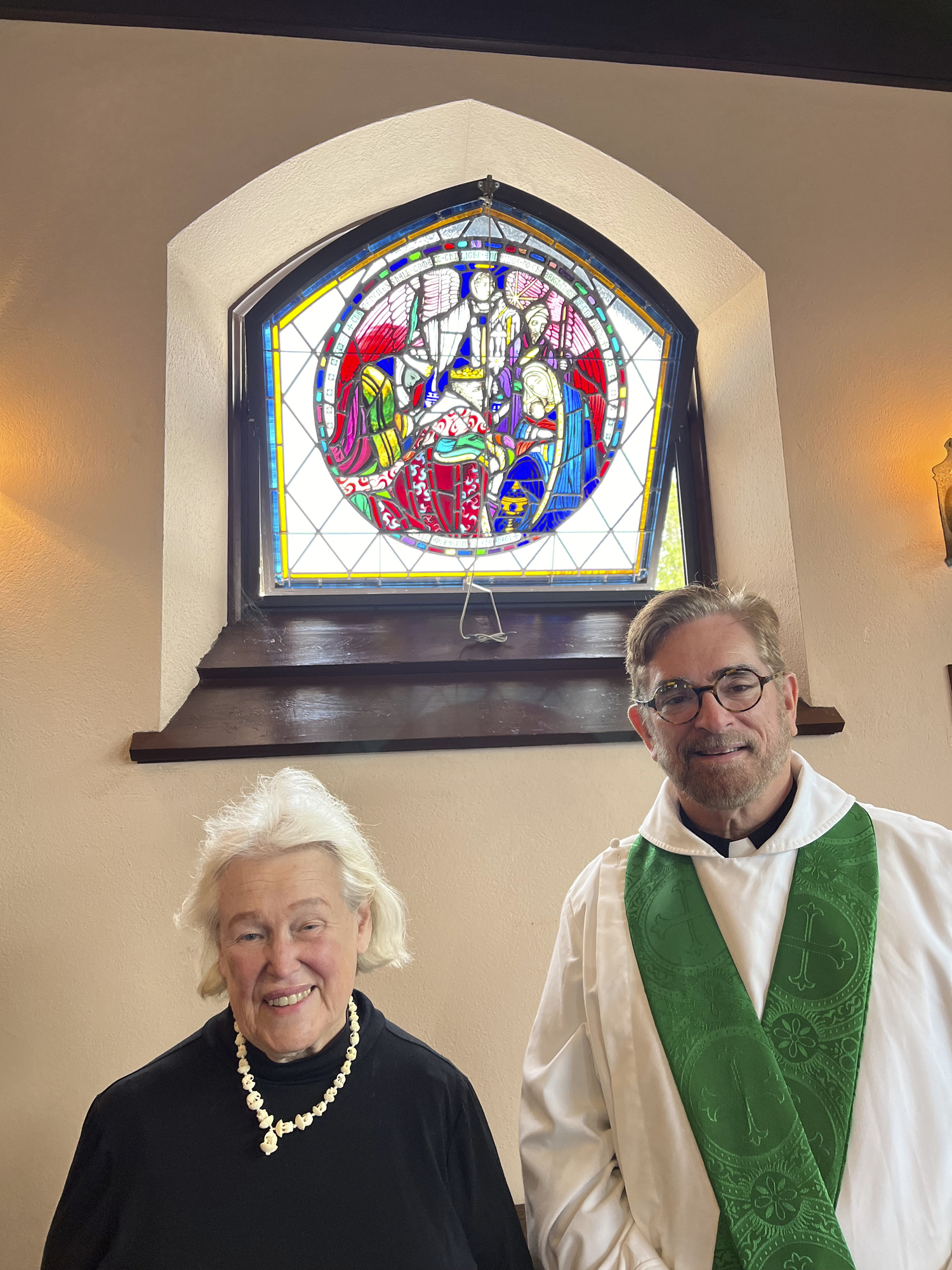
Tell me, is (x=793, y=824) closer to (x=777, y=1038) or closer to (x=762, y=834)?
(x=762, y=834)

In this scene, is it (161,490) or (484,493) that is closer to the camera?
(161,490)

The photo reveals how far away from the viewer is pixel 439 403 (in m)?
2.78

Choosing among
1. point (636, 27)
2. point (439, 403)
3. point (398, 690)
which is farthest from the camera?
point (439, 403)

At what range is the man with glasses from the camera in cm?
130

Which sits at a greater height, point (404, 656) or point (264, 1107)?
point (404, 656)

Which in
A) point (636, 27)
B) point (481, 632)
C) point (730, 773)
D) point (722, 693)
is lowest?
point (730, 773)

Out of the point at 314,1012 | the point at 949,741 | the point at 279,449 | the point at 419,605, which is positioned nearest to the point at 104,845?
the point at 314,1012

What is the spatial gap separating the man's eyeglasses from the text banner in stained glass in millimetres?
1276

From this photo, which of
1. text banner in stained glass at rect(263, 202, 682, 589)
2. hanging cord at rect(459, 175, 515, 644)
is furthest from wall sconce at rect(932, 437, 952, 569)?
hanging cord at rect(459, 175, 515, 644)

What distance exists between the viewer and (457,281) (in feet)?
9.17

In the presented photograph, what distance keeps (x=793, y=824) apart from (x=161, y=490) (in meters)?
1.69

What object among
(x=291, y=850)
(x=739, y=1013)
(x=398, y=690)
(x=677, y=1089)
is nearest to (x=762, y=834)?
(x=739, y=1013)

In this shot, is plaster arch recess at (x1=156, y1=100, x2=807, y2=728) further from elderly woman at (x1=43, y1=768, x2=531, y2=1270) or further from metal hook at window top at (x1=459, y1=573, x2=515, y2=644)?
elderly woman at (x1=43, y1=768, x2=531, y2=1270)

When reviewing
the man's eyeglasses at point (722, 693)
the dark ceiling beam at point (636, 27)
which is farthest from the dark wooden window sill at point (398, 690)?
the dark ceiling beam at point (636, 27)
